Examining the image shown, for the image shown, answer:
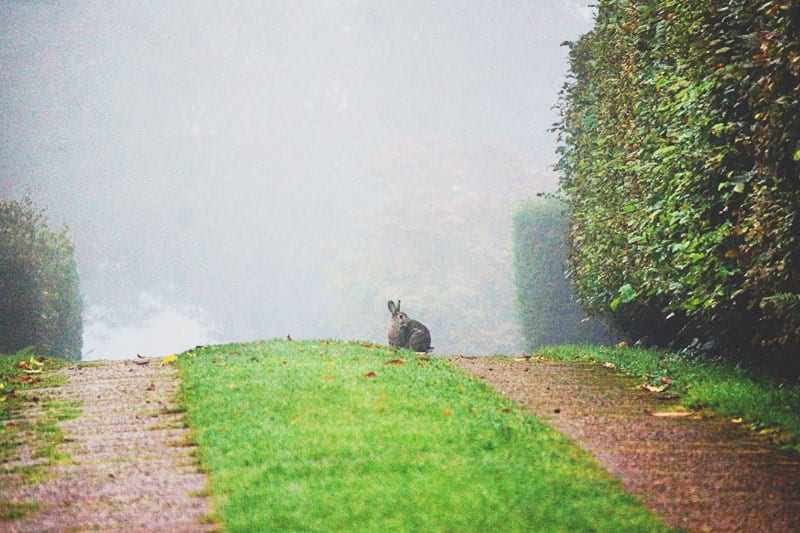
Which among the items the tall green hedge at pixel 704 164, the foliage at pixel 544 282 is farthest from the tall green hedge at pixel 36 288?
the tall green hedge at pixel 704 164

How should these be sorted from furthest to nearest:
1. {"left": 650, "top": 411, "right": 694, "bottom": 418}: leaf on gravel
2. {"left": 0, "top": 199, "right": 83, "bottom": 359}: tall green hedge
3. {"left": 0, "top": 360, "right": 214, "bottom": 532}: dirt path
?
{"left": 0, "top": 199, "right": 83, "bottom": 359}: tall green hedge, {"left": 650, "top": 411, "right": 694, "bottom": 418}: leaf on gravel, {"left": 0, "top": 360, "right": 214, "bottom": 532}: dirt path

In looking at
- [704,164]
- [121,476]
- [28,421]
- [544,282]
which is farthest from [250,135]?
[121,476]

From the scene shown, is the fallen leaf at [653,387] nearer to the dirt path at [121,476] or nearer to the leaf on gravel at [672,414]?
the leaf on gravel at [672,414]

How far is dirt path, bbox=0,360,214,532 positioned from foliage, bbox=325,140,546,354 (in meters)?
32.0

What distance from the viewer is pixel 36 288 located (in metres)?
17.7

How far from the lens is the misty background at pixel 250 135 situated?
53094 millimetres

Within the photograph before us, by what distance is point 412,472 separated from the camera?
4.38 meters

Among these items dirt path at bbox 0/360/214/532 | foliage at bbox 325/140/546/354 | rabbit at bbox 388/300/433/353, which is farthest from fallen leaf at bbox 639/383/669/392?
foliage at bbox 325/140/546/354

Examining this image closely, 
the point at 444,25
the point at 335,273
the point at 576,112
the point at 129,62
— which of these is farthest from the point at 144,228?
the point at 576,112

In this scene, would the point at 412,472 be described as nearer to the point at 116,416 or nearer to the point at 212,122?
the point at 116,416

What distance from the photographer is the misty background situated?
2090 inches

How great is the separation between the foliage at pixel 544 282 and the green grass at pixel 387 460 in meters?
11.0

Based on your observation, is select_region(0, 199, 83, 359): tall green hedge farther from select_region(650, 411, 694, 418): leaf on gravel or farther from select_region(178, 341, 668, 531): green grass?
select_region(650, 411, 694, 418): leaf on gravel

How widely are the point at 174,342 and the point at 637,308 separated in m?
52.4
